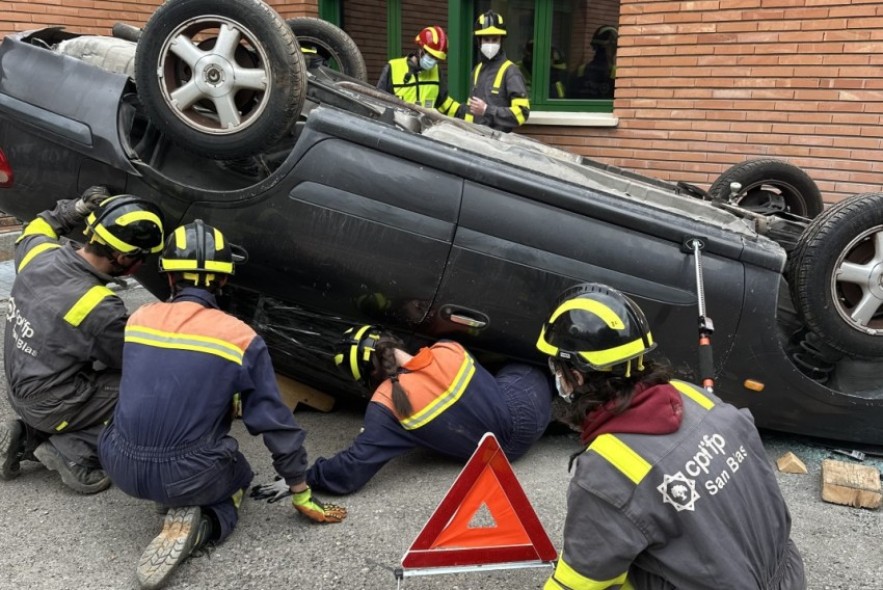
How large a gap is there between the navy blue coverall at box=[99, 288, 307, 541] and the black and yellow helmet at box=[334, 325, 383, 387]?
1.97ft

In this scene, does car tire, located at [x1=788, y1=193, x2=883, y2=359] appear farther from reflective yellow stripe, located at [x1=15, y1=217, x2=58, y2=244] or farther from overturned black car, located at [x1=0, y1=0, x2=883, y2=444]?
reflective yellow stripe, located at [x1=15, y1=217, x2=58, y2=244]

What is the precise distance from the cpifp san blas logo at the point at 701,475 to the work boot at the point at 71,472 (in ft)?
8.19

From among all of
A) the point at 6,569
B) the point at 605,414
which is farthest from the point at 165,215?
the point at 605,414

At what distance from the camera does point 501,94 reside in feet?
19.7

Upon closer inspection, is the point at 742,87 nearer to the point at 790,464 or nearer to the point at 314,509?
the point at 790,464

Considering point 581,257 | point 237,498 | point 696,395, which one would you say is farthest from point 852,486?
point 237,498

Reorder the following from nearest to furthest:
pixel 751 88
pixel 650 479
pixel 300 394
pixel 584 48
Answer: pixel 650 479, pixel 300 394, pixel 751 88, pixel 584 48

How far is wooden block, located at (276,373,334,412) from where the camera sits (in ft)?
12.5

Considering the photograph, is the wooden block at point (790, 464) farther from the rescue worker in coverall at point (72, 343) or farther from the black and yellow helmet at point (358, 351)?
the rescue worker in coverall at point (72, 343)

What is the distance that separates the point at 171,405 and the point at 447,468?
4.47 ft

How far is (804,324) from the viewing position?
3.28 metres

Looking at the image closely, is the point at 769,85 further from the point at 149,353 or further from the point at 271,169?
the point at 149,353

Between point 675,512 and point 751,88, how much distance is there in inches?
199

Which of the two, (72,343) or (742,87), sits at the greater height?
(742,87)
